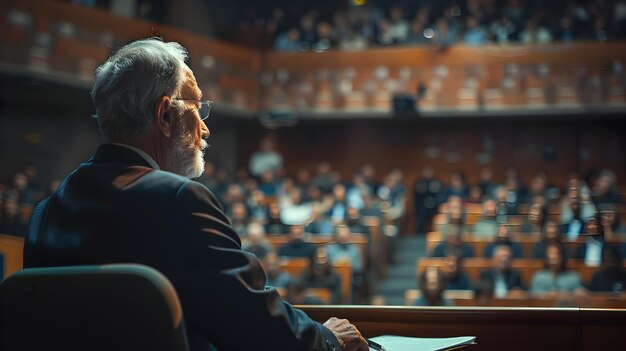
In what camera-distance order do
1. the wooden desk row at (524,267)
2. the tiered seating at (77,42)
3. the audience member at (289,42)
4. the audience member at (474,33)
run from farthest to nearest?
1. the audience member at (289,42)
2. the audience member at (474,33)
3. the tiered seating at (77,42)
4. the wooden desk row at (524,267)

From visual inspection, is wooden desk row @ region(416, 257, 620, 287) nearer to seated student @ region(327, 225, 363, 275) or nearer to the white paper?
seated student @ region(327, 225, 363, 275)

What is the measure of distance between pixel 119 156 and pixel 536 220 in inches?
262

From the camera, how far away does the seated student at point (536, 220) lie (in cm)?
749

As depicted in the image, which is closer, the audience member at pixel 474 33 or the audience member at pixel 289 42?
the audience member at pixel 474 33

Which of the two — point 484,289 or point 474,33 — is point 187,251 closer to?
point 484,289

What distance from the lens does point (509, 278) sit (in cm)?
629

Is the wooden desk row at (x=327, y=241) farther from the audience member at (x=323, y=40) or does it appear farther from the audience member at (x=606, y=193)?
the audience member at (x=323, y=40)

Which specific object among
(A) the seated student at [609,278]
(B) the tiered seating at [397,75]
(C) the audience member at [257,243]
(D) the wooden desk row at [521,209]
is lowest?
(A) the seated student at [609,278]

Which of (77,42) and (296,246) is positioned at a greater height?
(77,42)

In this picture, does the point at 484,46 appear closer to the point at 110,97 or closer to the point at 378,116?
the point at 378,116

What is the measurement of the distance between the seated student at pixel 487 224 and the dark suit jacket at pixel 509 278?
1166 mm

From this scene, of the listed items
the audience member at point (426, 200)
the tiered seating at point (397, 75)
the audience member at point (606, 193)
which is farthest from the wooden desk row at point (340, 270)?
the tiered seating at point (397, 75)

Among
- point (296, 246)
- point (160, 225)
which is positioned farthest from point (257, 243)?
point (160, 225)

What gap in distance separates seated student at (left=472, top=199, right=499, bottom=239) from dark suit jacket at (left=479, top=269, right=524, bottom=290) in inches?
45.9
